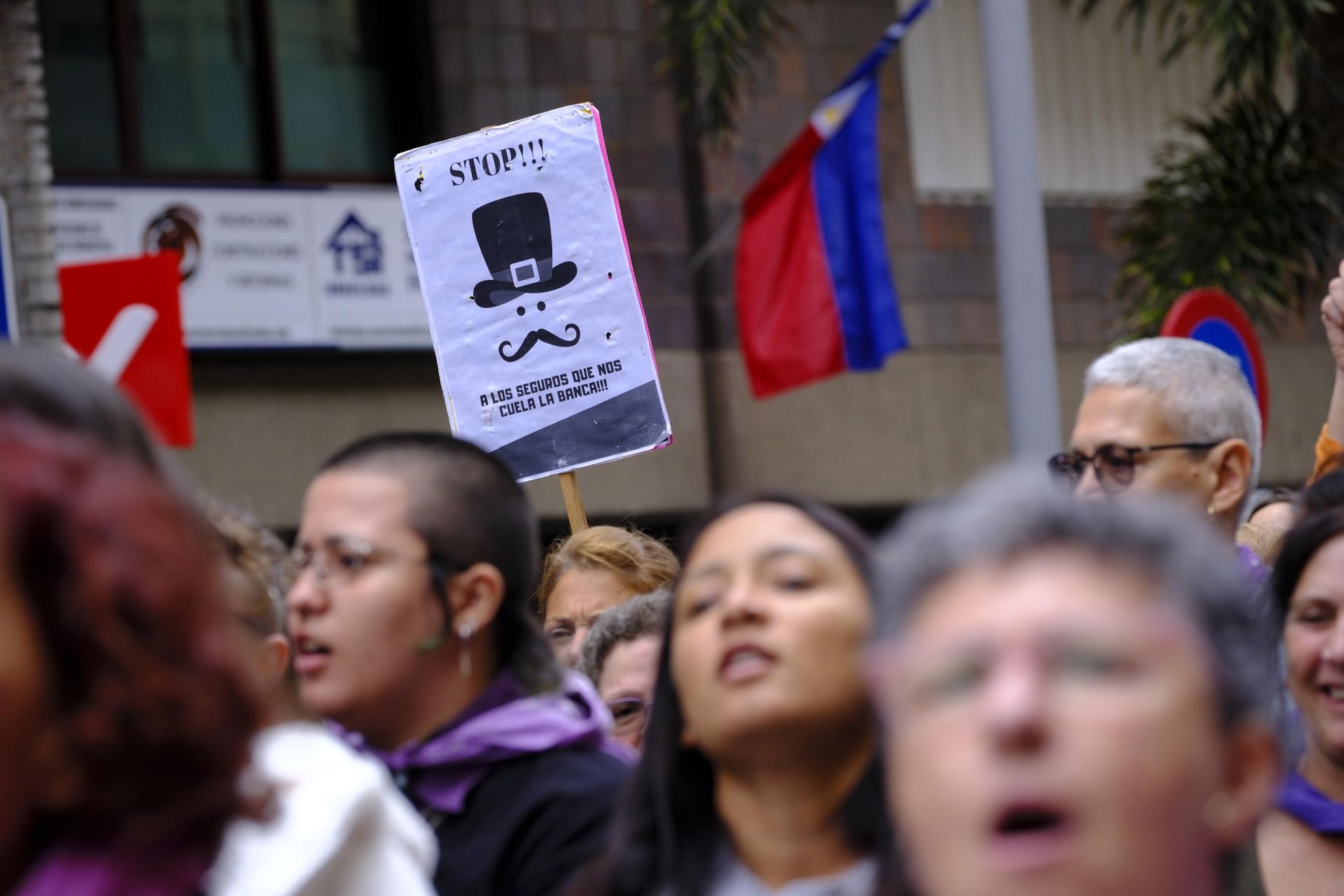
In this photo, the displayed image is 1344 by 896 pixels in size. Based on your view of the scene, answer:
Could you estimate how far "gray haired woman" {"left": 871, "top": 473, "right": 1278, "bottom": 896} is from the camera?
152 centimetres

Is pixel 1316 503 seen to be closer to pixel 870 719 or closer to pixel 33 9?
pixel 870 719

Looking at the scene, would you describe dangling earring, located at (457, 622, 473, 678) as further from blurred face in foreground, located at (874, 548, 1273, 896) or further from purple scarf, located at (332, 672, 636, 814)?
blurred face in foreground, located at (874, 548, 1273, 896)

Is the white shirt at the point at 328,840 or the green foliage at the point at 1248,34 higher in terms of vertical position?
the green foliage at the point at 1248,34

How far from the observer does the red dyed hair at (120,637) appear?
5.35 feet

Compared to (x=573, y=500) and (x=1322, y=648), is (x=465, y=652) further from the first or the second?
(x=573, y=500)

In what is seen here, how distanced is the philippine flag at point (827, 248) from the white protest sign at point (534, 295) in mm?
4171

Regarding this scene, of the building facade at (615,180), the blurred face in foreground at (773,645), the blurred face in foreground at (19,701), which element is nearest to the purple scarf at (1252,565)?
the blurred face in foreground at (773,645)

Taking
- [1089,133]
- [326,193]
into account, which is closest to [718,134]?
[326,193]

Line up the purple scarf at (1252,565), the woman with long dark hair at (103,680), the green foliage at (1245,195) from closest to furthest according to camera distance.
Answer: the woman with long dark hair at (103,680), the purple scarf at (1252,565), the green foliage at (1245,195)

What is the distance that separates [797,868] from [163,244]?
876 centimetres

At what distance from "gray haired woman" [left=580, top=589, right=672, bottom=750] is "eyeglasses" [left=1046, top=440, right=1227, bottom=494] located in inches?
34.6

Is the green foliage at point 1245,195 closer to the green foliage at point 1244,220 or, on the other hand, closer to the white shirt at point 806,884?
the green foliage at point 1244,220

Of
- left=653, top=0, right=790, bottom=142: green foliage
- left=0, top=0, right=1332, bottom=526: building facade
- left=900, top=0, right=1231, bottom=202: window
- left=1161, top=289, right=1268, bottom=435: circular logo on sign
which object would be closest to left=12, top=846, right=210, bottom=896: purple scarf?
left=1161, top=289, right=1268, bottom=435: circular logo on sign

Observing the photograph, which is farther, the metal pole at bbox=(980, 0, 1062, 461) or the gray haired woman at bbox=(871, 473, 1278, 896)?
the metal pole at bbox=(980, 0, 1062, 461)
